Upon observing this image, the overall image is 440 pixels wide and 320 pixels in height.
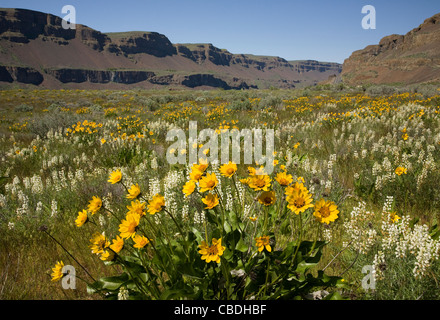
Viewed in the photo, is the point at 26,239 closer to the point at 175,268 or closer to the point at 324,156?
the point at 175,268

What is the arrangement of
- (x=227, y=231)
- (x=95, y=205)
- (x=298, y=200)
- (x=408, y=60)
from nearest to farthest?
(x=298, y=200) → (x=95, y=205) → (x=227, y=231) → (x=408, y=60)

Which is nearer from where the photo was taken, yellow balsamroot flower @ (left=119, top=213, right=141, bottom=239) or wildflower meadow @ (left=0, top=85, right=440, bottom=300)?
yellow balsamroot flower @ (left=119, top=213, right=141, bottom=239)

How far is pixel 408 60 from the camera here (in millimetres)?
87062

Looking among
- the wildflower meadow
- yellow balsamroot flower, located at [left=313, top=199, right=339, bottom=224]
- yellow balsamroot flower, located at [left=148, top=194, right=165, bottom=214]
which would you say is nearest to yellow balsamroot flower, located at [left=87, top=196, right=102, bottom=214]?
the wildflower meadow

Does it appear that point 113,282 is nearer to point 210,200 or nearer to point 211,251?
point 211,251

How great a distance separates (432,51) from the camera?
282 ft

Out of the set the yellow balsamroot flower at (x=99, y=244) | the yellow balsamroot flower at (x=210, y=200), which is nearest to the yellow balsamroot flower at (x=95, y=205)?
the yellow balsamroot flower at (x=99, y=244)

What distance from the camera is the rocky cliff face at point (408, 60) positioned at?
78.1 meters

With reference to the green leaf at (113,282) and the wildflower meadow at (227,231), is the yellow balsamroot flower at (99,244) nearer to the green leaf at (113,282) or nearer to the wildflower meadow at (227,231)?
the wildflower meadow at (227,231)

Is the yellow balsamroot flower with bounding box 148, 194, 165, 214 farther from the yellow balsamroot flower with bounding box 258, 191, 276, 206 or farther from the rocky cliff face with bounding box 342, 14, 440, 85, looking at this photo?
the rocky cliff face with bounding box 342, 14, 440, 85

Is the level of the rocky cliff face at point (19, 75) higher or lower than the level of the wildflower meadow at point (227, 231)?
higher

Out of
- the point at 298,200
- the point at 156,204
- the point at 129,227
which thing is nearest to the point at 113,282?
the point at 129,227

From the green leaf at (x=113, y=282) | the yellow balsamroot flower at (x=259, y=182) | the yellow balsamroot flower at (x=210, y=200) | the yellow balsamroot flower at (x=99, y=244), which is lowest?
the green leaf at (x=113, y=282)

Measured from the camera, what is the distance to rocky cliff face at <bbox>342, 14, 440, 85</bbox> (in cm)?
7806
